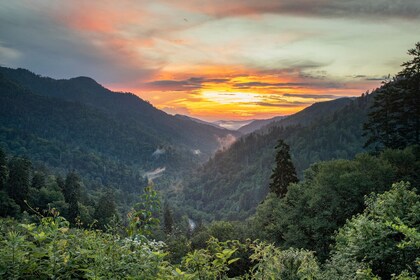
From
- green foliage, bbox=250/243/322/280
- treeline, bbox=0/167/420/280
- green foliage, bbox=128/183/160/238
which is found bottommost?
green foliage, bbox=250/243/322/280

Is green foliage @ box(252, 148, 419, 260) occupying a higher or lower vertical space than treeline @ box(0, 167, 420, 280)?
lower

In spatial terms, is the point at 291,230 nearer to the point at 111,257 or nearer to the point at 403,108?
the point at 403,108

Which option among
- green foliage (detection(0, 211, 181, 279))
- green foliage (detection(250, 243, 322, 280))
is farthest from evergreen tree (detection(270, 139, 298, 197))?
green foliage (detection(0, 211, 181, 279))

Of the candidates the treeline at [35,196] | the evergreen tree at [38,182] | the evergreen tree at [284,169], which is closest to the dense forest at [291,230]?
A: the evergreen tree at [284,169]

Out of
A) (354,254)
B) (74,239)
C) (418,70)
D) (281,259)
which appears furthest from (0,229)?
(418,70)

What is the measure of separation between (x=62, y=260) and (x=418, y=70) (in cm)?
4665

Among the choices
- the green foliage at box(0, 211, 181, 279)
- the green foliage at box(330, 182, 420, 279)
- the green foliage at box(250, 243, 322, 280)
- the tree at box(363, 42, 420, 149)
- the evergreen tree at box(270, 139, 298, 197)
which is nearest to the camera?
the green foliage at box(0, 211, 181, 279)

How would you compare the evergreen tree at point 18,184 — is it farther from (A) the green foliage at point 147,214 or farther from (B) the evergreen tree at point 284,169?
(A) the green foliage at point 147,214

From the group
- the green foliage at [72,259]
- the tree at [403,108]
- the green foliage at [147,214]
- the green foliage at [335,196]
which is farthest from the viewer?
the tree at [403,108]

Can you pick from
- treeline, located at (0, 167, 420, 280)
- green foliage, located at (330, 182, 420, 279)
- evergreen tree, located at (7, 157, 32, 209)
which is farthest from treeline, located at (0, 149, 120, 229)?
treeline, located at (0, 167, 420, 280)

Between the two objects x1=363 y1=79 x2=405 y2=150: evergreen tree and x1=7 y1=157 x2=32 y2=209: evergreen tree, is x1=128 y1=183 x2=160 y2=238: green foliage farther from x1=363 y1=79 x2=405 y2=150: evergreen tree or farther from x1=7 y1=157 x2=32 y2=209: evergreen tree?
x1=7 y1=157 x2=32 y2=209: evergreen tree

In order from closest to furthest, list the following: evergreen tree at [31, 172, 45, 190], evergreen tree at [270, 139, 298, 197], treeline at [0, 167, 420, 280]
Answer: treeline at [0, 167, 420, 280] → evergreen tree at [270, 139, 298, 197] → evergreen tree at [31, 172, 45, 190]

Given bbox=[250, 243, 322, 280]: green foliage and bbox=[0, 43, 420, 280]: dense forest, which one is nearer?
bbox=[0, 43, 420, 280]: dense forest

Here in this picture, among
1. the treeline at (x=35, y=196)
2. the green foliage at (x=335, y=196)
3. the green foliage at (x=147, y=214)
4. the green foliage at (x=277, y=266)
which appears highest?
the green foliage at (x=147, y=214)
